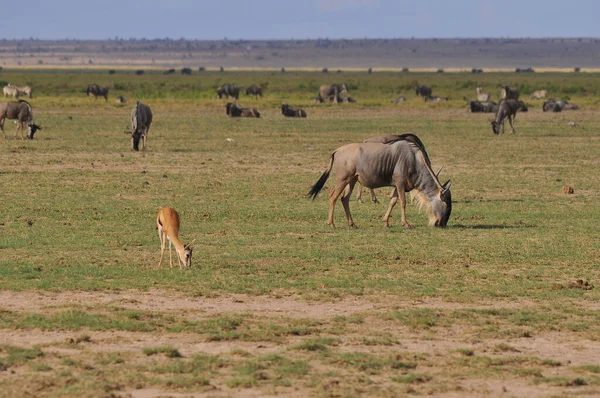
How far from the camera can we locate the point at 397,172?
16.2 metres

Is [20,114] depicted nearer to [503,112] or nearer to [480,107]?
[503,112]

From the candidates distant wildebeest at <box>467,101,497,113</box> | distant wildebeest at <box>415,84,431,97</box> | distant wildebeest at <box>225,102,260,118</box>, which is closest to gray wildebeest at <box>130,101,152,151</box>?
distant wildebeest at <box>225,102,260,118</box>

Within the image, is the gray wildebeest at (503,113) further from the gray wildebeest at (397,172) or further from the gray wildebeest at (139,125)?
the gray wildebeest at (397,172)

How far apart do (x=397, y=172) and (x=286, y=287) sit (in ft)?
15.4

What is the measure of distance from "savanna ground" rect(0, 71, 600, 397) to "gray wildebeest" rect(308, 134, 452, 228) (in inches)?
13.3

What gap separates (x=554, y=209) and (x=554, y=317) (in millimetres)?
8203

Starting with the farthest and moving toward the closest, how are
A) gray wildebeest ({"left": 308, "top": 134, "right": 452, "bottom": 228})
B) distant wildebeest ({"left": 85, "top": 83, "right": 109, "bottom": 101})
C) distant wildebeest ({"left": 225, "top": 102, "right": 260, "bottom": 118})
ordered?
distant wildebeest ({"left": 85, "top": 83, "right": 109, "bottom": 101}) < distant wildebeest ({"left": 225, "top": 102, "right": 260, "bottom": 118}) < gray wildebeest ({"left": 308, "top": 134, "right": 452, "bottom": 228})

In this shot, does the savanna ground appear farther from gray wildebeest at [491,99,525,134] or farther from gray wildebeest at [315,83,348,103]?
gray wildebeest at [315,83,348,103]

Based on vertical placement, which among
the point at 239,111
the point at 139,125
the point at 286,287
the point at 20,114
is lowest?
the point at 239,111

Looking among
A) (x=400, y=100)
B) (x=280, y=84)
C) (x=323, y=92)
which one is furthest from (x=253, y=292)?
(x=280, y=84)

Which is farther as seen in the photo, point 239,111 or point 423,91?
point 423,91

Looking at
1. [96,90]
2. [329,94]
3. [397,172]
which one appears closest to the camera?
[397,172]

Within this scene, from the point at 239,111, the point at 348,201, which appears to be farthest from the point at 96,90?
the point at 348,201

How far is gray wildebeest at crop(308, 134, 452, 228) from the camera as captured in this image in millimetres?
16141
